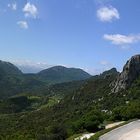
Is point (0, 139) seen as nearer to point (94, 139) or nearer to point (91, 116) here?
point (91, 116)

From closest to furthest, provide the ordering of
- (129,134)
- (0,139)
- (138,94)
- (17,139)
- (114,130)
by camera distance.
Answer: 1. (129,134)
2. (114,130)
3. (17,139)
4. (0,139)
5. (138,94)

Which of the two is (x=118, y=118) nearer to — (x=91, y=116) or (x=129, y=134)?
(x=91, y=116)

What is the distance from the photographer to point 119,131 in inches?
2808

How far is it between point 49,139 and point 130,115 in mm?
19939

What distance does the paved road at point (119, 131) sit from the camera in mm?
67637

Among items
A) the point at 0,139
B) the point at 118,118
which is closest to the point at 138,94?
the point at 0,139

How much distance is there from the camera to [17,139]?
12250 centimetres

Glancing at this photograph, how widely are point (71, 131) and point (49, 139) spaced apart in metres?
9.88

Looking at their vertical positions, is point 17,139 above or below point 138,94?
below

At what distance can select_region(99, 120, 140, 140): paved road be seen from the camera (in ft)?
222

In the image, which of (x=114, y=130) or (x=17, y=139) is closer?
(x=114, y=130)

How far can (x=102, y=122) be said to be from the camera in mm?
91438

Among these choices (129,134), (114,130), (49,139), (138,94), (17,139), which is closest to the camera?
(129,134)

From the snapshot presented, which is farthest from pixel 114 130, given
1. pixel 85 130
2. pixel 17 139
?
pixel 17 139
